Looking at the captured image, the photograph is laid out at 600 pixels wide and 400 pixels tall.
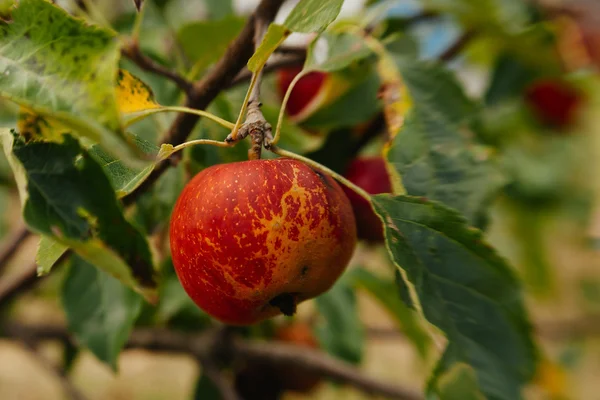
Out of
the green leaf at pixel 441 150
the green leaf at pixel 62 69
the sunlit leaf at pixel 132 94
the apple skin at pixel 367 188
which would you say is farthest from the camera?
the apple skin at pixel 367 188

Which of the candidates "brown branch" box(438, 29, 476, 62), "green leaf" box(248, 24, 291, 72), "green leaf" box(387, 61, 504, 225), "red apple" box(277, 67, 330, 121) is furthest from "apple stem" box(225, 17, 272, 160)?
"brown branch" box(438, 29, 476, 62)

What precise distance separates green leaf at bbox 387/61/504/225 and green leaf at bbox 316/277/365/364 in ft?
1.13

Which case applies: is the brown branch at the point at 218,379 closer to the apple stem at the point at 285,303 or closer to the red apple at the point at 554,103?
the apple stem at the point at 285,303

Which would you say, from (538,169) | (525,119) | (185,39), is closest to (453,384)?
(185,39)

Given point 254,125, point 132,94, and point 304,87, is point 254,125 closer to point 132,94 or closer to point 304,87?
point 132,94

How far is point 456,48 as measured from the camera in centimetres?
90

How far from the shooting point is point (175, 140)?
0.46 metres

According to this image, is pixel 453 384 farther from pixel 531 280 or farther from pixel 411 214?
pixel 531 280

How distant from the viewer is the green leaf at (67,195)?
11.7 inches

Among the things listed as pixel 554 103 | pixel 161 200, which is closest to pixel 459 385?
pixel 161 200

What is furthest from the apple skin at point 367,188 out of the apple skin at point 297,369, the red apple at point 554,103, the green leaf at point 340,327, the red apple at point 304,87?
the red apple at point 554,103

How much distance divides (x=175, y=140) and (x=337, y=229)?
0.16 metres

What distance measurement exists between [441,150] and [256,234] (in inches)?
10.8

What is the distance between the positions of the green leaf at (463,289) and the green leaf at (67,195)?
183 mm
